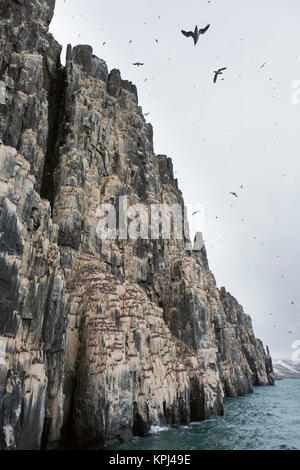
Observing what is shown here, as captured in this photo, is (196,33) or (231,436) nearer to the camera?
(196,33)

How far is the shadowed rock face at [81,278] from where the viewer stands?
24.0 m

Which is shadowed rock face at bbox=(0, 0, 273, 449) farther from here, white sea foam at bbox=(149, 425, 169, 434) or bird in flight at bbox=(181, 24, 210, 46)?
bird in flight at bbox=(181, 24, 210, 46)

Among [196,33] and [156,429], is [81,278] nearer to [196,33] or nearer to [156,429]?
[156,429]

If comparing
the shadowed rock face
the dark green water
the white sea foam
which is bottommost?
the dark green water

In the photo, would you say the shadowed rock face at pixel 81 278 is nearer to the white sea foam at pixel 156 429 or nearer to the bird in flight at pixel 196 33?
the white sea foam at pixel 156 429

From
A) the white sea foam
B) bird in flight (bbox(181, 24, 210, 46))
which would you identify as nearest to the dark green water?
the white sea foam

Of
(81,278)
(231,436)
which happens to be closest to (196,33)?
(81,278)

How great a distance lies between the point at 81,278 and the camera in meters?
38.2

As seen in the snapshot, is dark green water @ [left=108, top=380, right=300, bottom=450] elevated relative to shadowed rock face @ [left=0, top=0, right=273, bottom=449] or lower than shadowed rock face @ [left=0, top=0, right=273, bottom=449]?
lower

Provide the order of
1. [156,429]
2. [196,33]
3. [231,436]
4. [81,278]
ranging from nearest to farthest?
[196,33] < [231,436] < [156,429] < [81,278]

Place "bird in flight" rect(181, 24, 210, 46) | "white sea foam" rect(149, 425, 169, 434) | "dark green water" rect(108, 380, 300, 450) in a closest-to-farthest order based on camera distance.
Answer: "bird in flight" rect(181, 24, 210, 46) → "dark green water" rect(108, 380, 300, 450) → "white sea foam" rect(149, 425, 169, 434)

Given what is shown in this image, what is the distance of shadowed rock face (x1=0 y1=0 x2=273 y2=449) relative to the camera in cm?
2395

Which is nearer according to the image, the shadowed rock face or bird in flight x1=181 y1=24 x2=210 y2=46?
the shadowed rock face
